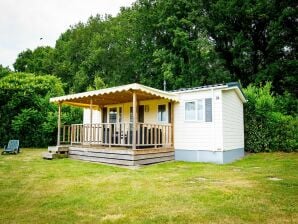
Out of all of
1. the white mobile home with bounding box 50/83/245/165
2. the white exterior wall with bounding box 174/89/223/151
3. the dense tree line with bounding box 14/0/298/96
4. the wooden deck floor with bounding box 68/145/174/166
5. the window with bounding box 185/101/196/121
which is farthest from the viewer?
the dense tree line with bounding box 14/0/298/96

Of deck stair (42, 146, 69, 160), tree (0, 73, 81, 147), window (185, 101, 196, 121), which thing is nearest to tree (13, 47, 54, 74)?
tree (0, 73, 81, 147)

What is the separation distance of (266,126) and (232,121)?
280 centimetres

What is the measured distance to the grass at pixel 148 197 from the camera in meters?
4.41

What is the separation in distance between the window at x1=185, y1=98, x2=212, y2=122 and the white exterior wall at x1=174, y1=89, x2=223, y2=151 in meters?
0.14

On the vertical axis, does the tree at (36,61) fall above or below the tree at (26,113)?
above

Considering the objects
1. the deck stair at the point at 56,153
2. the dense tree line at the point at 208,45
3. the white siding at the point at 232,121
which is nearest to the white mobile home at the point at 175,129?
the white siding at the point at 232,121

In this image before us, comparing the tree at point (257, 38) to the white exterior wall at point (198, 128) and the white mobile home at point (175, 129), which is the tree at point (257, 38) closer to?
the white mobile home at point (175, 129)

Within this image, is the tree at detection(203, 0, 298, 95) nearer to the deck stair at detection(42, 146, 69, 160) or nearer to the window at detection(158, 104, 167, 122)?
the window at detection(158, 104, 167, 122)

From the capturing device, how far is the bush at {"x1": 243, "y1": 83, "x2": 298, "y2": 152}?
13.8 metres

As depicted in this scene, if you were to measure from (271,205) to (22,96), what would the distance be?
17138mm

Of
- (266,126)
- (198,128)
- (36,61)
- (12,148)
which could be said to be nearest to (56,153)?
(12,148)

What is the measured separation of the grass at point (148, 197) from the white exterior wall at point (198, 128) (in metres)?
2.73

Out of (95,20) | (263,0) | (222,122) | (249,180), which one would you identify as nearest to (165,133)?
(222,122)

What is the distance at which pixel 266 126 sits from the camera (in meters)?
14.1
